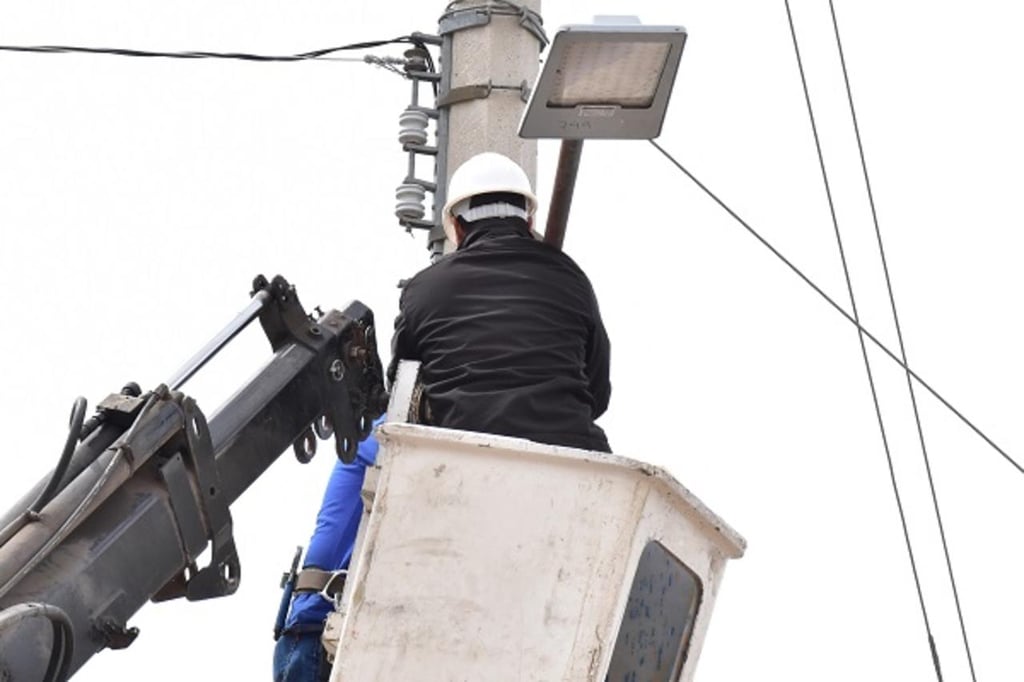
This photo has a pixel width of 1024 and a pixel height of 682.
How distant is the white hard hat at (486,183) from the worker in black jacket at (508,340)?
0.35 feet

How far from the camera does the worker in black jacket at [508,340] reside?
631 centimetres

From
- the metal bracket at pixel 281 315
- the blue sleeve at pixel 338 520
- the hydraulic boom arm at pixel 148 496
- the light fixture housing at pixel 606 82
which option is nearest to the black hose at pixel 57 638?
the hydraulic boom arm at pixel 148 496

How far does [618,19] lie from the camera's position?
622 cm

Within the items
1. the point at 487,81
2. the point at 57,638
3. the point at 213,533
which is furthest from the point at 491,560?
the point at 487,81

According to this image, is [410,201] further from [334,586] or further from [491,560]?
[491,560]

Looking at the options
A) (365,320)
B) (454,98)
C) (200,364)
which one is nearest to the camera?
(200,364)

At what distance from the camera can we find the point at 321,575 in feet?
24.5

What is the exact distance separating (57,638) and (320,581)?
1985 millimetres

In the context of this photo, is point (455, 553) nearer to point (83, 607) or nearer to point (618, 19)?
point (83, 607)

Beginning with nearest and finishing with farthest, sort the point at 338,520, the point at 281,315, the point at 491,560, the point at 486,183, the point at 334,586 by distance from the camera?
the point at 491,560
the point at 281,315
the point at 486,183
the point at 334,586
the point at 338,520

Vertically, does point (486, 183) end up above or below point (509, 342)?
above

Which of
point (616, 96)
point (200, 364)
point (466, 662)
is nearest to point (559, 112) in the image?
point (616, 96)

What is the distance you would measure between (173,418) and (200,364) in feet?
1.12

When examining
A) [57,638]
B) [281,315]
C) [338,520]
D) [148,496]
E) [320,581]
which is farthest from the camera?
[338,520]
